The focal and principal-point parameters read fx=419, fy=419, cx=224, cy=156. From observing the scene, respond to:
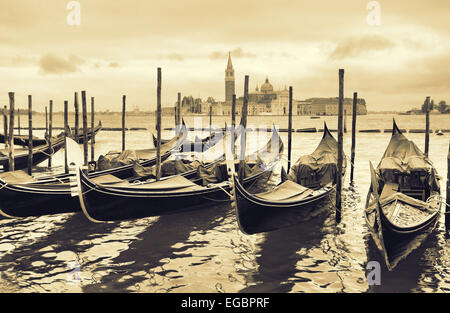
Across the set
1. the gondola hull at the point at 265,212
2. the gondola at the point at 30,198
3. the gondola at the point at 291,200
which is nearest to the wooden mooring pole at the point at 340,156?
the gondola at the point at 291,200

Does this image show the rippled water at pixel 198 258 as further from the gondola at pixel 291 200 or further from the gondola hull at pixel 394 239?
the gondola at pixel 291 200

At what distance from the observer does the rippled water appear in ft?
22.7

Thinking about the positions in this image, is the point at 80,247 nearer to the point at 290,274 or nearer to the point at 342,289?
the point at 290,274

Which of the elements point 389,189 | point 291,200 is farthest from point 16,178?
point 389,189

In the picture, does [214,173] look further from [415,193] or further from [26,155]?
[26,155]

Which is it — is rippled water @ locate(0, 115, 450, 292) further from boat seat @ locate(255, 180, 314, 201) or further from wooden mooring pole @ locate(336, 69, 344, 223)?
boat seat @ locate(255, 180, 314, 201)

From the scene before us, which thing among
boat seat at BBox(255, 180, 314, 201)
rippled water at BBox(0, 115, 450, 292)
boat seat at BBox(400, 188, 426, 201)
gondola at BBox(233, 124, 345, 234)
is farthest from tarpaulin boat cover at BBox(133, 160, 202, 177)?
boat seat at BBox(400, 188, 426, 201)

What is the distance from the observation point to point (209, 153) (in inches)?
664

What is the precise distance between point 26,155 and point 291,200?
1394cm

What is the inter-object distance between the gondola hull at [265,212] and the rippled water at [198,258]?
1.47ft

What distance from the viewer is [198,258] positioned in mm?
8234

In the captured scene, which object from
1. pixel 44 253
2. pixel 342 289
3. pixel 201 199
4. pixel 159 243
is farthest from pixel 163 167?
pixel 342 289

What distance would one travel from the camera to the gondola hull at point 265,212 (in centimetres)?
824

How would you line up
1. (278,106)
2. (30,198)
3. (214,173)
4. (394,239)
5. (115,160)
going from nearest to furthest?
(394,239), (30,198), (214,173), (115,160), (278,106)
